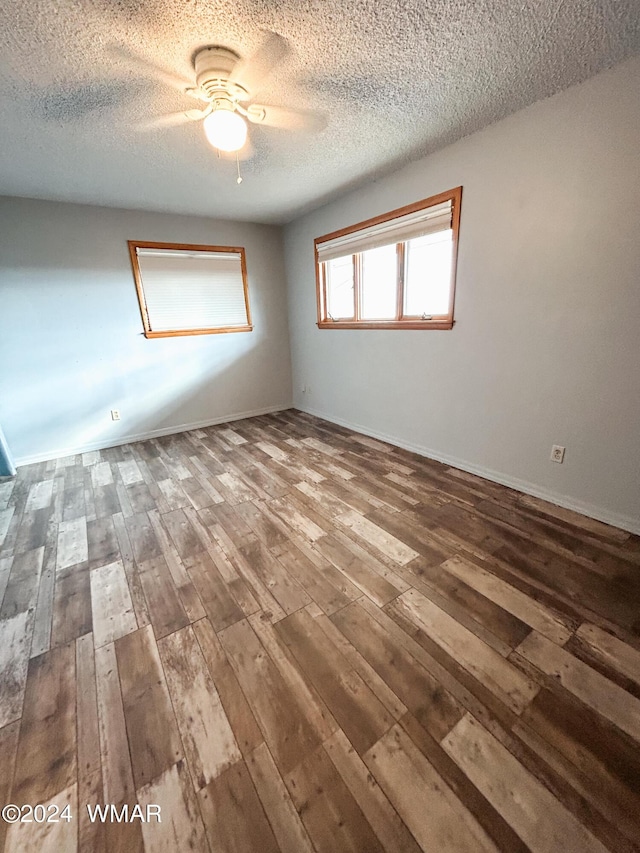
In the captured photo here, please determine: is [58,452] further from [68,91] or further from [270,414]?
[68,91]

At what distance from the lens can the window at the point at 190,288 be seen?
3.59m

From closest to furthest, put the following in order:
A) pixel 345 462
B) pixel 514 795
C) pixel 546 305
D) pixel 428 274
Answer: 1. pixel 514 795
2. pixel 546 305
3. pixel 428 274
4. pixel 345 462

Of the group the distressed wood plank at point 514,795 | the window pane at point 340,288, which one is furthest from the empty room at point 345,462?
the window pane at point 340,288

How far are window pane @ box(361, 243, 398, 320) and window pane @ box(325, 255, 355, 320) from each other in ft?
0.60

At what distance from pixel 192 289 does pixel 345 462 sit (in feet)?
8.82

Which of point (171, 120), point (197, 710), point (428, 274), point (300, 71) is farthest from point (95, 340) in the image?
point (197, 710)

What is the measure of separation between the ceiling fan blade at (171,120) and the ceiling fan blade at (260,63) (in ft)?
0.96

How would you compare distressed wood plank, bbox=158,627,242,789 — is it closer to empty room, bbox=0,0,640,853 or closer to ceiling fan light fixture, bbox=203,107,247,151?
empty room, bbox=0,0,640,853

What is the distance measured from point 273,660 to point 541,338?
7.53 feet

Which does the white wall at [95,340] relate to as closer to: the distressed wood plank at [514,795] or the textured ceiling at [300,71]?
the textured ceiling at [300,71]

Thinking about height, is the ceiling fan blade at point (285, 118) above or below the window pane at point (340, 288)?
above

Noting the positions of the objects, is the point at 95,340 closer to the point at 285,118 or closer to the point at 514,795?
the point at 285,118

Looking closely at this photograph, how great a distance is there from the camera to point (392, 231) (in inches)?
112

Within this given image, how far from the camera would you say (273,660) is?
1294 millimetres
